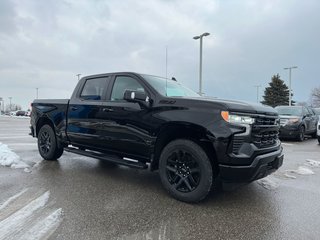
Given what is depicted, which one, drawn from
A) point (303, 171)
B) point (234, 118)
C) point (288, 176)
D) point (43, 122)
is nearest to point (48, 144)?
point (43, 122)

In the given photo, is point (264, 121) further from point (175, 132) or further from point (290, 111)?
point (290, 111)

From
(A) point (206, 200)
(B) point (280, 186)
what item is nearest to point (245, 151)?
(A) point (206, 200)

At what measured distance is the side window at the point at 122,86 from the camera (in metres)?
4.81

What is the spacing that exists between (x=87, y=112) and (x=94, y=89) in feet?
1.65

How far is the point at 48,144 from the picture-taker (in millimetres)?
6582

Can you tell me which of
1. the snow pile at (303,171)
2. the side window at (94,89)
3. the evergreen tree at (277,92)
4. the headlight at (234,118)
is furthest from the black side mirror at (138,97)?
the evergreen tree at (277,92)

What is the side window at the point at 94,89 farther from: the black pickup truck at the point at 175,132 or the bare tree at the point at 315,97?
the bare tree at the point at 315,97

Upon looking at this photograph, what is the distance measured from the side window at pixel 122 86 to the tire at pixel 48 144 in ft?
7.13

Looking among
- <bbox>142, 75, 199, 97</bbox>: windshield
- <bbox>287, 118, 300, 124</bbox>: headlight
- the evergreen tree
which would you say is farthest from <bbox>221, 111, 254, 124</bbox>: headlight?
the evergreen tree

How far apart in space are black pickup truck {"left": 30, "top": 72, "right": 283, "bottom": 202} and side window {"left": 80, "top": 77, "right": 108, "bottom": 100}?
0.8 inches

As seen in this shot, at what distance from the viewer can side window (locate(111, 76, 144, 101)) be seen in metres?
4.81

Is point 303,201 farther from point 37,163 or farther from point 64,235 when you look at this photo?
point 37,163

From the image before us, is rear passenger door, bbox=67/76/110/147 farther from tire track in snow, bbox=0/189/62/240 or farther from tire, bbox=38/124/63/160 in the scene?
tire track in snow, bbox=0/189/62/240

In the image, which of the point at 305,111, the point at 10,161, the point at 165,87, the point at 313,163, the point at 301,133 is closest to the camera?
the point at 165,87
